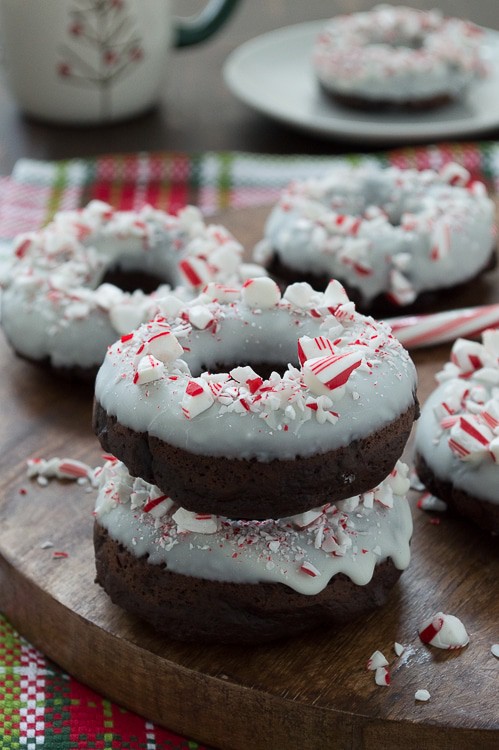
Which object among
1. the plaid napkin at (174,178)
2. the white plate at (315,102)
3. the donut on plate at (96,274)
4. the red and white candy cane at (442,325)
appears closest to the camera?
the donut on plate at (96,274)

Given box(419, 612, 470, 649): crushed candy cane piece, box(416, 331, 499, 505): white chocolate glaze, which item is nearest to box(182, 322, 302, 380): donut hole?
box(416, 331, 499, 505): white chocolate glaze

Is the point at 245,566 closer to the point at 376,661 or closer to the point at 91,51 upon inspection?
the point at 376,661

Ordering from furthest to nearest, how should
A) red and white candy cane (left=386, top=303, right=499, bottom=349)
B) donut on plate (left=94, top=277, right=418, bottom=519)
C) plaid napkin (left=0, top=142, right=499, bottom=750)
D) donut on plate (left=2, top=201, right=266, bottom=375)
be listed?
1. plaid napkin (left=0, top=142, right=499, bottom=750)
2. red and white candy cane (left=386, top=303, right=499, bottom=349)
3. donut on plate (left=2, top=201, right=266, bottom=375)
4. donut on plate (left=94, top=277, right=418, bottom=519)

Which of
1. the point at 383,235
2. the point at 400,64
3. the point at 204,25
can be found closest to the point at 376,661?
the point at 383,235


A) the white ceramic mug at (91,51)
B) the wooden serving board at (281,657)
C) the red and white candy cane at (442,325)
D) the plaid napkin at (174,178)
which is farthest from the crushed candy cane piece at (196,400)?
the white ceramic mug at (91,51)

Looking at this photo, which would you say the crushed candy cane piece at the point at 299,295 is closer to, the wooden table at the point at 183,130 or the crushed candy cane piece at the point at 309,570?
the crushed candy cane piece at the point at 309,570

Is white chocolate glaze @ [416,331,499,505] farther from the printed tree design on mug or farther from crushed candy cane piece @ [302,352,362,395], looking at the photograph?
the printed tree design on mug

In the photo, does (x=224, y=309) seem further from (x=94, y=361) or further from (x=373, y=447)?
(x=94, y=361)
